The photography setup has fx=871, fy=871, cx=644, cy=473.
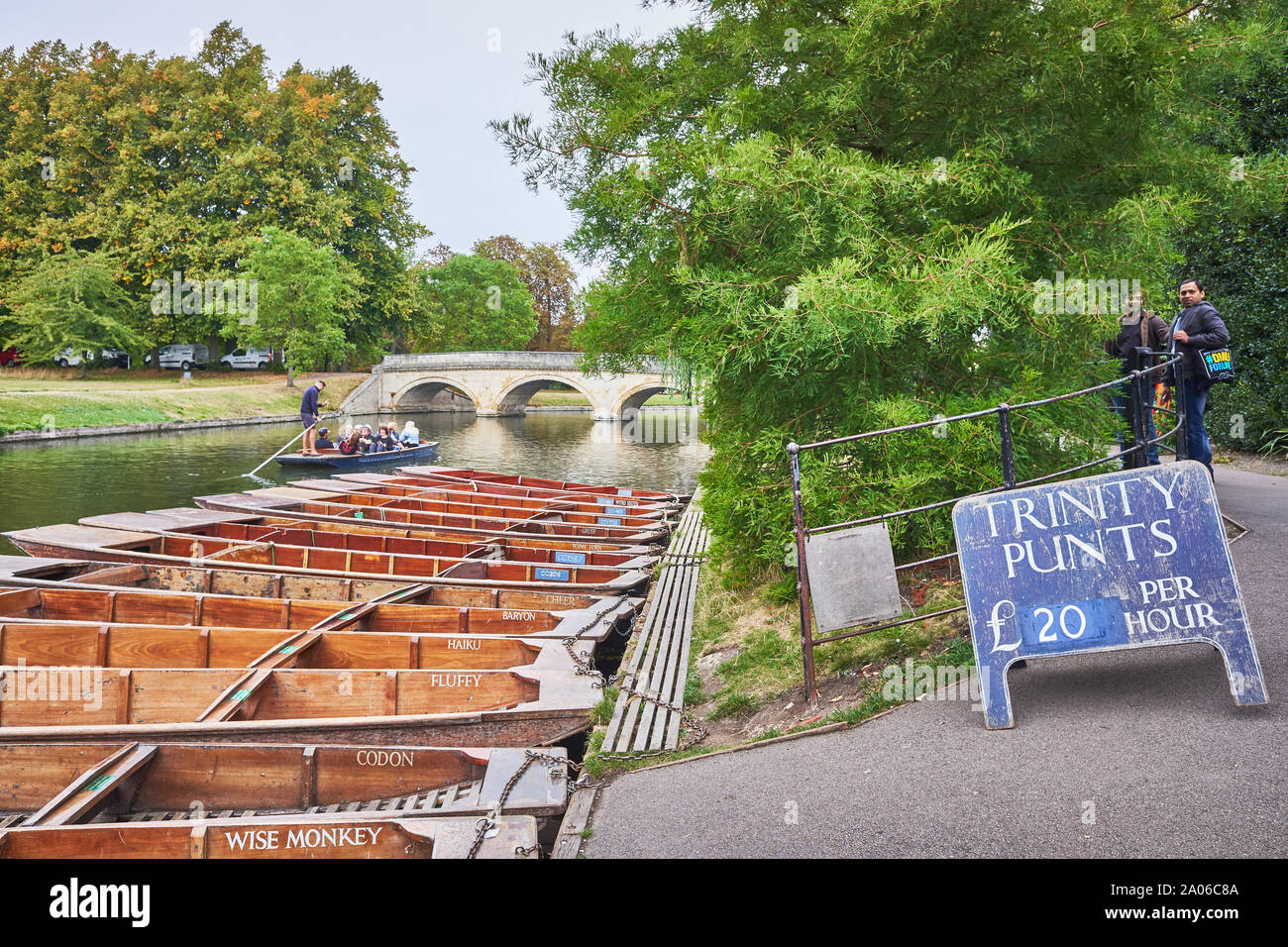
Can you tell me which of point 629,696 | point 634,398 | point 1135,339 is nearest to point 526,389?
point 634,398

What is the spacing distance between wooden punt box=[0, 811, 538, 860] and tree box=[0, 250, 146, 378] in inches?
1598

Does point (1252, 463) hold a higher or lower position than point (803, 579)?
higher

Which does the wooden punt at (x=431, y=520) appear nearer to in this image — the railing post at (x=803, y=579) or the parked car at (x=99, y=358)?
the railing post at (x=803, y=579)

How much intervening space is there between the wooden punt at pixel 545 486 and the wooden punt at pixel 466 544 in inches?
148

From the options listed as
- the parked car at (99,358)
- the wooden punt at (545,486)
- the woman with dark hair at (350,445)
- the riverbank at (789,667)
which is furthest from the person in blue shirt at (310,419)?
the parked car at (99,358)

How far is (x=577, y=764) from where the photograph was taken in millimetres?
4781

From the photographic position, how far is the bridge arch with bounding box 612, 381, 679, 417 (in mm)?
42562

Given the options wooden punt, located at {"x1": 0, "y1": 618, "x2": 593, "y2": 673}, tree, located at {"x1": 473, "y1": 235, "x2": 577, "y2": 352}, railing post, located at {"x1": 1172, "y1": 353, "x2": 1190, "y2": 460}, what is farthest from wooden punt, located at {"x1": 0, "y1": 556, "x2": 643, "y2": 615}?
tree, located at {"x1": 473, "y1": 235, "x2": 577, "y2": 352}

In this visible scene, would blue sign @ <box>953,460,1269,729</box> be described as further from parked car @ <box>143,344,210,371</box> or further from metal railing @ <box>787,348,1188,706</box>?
parked car @ <box>143,344,210,371</box>

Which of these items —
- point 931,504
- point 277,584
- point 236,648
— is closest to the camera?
point 931,504

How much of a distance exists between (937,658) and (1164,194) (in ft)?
10.2

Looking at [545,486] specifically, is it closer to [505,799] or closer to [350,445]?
[350,445]

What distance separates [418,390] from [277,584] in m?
45.1
